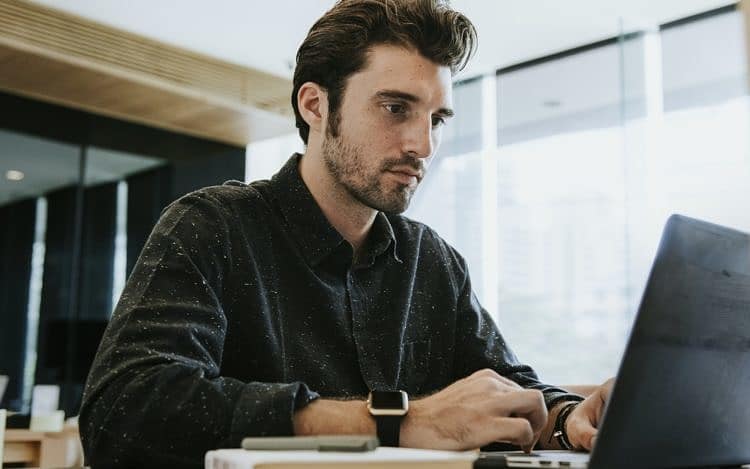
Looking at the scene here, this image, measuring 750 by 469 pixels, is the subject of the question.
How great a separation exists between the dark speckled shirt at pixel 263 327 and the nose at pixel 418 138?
0.18 metres

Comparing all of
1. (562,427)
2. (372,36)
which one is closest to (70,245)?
(372,36)

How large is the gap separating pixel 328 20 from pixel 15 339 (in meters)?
3.99

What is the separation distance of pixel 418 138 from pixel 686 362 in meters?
0.74

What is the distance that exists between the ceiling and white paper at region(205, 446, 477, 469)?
167 inches

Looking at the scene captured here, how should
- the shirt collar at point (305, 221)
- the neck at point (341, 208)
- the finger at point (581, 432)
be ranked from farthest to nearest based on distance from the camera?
the neck at point (341, 208) < the shirt collar at point (305, 221) < the finger at point (581, 432)

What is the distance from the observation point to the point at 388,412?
0.97 metres

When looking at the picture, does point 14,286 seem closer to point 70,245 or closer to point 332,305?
point 70,245

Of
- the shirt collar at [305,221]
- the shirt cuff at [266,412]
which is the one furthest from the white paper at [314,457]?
the shirt collar at [305,221]

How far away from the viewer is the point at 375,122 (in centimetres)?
145

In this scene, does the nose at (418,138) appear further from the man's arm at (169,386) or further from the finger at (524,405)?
the finger at (524,405)

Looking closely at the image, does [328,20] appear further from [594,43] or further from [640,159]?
[594,43]

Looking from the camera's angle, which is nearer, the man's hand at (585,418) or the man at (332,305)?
the man at (332,305)

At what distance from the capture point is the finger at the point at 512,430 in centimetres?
93

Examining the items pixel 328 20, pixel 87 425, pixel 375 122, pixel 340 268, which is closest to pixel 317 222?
pixel 340 268
